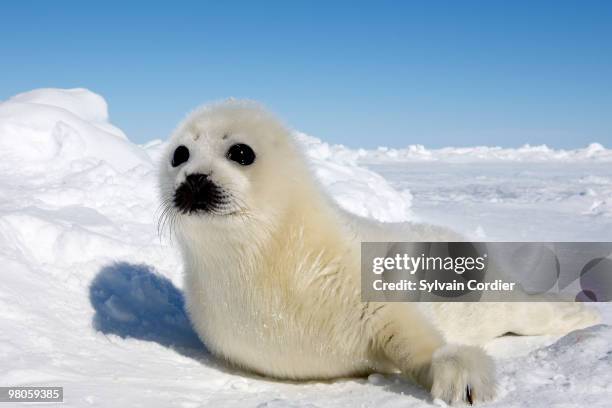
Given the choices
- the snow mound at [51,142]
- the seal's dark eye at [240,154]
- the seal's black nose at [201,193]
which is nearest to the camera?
the seal's black nose at [201,193]

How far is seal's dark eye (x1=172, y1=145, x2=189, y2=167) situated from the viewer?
2.59 meters

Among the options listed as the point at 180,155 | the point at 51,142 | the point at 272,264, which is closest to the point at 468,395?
the point at 272,264

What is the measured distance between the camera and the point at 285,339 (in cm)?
250

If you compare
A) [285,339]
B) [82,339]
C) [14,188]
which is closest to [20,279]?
[82,339]

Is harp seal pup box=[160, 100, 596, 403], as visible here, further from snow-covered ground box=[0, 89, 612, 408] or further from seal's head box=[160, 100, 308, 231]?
snow-covered ground box=[0, 89, 612, 408]

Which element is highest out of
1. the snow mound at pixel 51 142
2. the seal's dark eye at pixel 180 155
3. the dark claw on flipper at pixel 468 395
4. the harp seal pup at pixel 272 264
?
the snow mound at pixel 51 142

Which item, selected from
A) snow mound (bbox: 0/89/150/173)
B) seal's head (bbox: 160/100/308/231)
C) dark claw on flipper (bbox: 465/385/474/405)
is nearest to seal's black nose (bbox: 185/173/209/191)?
seal's head (bbox: 160/100/308/231)

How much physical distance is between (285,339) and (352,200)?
16.2 ft

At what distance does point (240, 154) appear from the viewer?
2506 mm

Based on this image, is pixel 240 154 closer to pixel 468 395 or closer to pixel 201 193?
pixel 201 193

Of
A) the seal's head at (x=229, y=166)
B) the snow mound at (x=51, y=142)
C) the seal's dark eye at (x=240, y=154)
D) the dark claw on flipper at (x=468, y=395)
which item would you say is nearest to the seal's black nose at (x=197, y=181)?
the seal's head at (x=229, y=166)

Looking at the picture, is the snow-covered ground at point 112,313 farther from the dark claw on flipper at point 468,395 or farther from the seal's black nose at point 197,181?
Result: the seal's black nose at point 197,181

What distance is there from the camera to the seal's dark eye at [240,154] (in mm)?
2506

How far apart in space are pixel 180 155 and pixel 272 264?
629 mm
